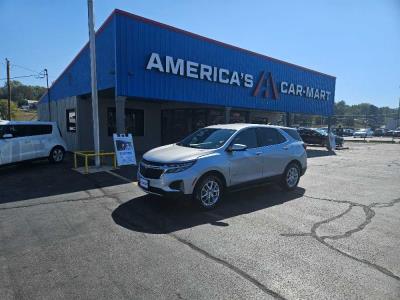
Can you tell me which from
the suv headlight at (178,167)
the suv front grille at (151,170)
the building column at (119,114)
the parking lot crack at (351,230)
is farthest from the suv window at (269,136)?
the building column at (119,114)

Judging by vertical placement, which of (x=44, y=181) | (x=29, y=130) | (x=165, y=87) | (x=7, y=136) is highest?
(x=165, y=87)

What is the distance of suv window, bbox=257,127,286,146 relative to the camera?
24.0ft

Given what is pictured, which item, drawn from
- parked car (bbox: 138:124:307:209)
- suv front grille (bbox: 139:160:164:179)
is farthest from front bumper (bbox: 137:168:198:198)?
suv front grille (bbox: 139:160:164:179)

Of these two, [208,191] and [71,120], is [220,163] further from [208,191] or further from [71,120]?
[71,120]

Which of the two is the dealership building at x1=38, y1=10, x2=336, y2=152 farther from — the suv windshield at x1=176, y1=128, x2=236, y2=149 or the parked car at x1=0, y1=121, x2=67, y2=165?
the suv windshield at x1=176, y1=128, x2=236, y2=149

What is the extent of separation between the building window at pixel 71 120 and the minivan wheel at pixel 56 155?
15.9 feet

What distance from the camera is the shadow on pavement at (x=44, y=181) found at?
7504 mm

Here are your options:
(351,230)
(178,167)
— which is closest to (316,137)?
(351,230)

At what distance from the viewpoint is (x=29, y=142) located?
11.5 metres

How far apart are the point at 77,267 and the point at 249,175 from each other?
4.19m

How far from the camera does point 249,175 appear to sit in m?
6.79

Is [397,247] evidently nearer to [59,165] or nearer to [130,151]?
[130,151]

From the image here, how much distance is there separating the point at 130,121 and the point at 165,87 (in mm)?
5766

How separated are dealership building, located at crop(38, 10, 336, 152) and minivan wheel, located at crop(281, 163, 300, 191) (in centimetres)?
701
